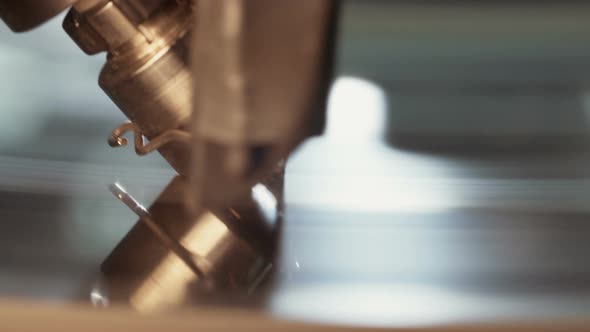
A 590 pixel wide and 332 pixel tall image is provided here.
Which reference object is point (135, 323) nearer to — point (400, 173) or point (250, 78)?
point (250, 78)

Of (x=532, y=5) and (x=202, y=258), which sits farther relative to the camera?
(x=532, y=5)

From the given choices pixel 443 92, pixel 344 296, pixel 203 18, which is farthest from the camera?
pixel 443 92

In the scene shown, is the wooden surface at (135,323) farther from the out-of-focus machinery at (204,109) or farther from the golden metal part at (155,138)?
the golden metal part at (155,138)

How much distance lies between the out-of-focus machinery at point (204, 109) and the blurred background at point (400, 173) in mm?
25

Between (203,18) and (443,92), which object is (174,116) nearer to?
(203,18)

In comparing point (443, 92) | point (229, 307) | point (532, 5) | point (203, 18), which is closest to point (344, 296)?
point (229, 307)

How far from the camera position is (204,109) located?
271mm

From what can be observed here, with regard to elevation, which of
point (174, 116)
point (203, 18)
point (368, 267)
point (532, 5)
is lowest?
point (532, 5)

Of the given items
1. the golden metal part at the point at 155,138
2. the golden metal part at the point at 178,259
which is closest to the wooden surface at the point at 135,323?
the golden metal part at the point at 178,259

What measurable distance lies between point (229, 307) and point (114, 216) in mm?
189

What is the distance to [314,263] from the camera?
0.44 metres

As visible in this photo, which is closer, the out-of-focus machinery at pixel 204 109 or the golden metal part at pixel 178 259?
the out-of-focus machinery at pixel 204 109

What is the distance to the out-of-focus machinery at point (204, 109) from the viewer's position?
0.26 m

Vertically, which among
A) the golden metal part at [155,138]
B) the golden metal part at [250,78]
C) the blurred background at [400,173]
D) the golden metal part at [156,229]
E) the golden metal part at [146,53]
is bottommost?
the blurred background at [400,173]
